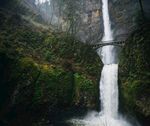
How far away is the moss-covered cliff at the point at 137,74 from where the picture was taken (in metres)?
17.6

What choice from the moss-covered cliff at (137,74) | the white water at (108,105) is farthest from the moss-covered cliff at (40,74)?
the moss-covered cliff at (137,74)

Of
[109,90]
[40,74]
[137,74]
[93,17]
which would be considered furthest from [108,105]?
[93,17]

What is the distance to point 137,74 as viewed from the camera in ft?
63.9

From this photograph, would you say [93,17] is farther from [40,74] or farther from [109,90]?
[40,74]

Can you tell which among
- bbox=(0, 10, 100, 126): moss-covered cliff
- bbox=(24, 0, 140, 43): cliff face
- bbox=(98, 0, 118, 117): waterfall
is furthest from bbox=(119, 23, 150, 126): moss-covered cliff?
bbox=(24, 0, 140, 43): cliff face

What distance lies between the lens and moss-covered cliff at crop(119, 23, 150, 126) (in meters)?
17.6

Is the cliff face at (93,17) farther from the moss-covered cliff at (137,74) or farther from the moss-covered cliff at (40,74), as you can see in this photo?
the moss-covered cliff at (137,74)

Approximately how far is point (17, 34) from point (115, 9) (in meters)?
25.6

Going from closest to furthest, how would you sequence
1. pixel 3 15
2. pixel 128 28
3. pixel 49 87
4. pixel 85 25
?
pixel 49 87 → pixel 3 15 → pixel 128 28 → pixel 85 25

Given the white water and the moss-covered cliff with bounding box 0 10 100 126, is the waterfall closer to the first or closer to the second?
the white water

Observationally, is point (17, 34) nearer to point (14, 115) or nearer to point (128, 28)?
point (14, 115)

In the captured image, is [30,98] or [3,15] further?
[3,15]

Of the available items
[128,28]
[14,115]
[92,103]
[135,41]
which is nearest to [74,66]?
[92,103]

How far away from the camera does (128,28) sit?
42188mm
